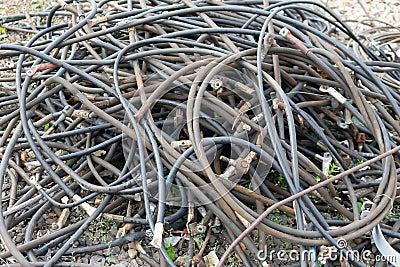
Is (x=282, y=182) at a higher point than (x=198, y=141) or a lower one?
lower

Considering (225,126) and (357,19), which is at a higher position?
(357,19)

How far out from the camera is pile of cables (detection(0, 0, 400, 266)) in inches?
49.8

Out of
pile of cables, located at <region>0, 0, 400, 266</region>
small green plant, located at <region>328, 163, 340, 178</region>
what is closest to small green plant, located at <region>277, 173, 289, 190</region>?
pile of cables, located at <region>0, 0, 400, 266</region>

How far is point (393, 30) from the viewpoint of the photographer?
8.37ft

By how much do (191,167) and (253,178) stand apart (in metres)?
0.21

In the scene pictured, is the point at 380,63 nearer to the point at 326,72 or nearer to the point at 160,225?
the point at 326,72

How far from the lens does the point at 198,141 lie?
3.99 feet

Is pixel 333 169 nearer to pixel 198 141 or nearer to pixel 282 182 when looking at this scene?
pixel 282 182

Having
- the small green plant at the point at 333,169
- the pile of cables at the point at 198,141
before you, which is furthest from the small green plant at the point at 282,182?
the small green plant at the point at 333,169

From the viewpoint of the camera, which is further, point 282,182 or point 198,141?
point 282,182

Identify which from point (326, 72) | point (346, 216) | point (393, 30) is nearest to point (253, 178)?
point (346, 216)

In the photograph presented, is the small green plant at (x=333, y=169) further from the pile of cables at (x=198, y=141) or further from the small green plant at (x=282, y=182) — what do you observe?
the small green plant at (x=282, y=182)

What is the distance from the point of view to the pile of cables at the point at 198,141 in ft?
4.15

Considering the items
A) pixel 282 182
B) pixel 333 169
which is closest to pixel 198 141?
pixel 282 182
